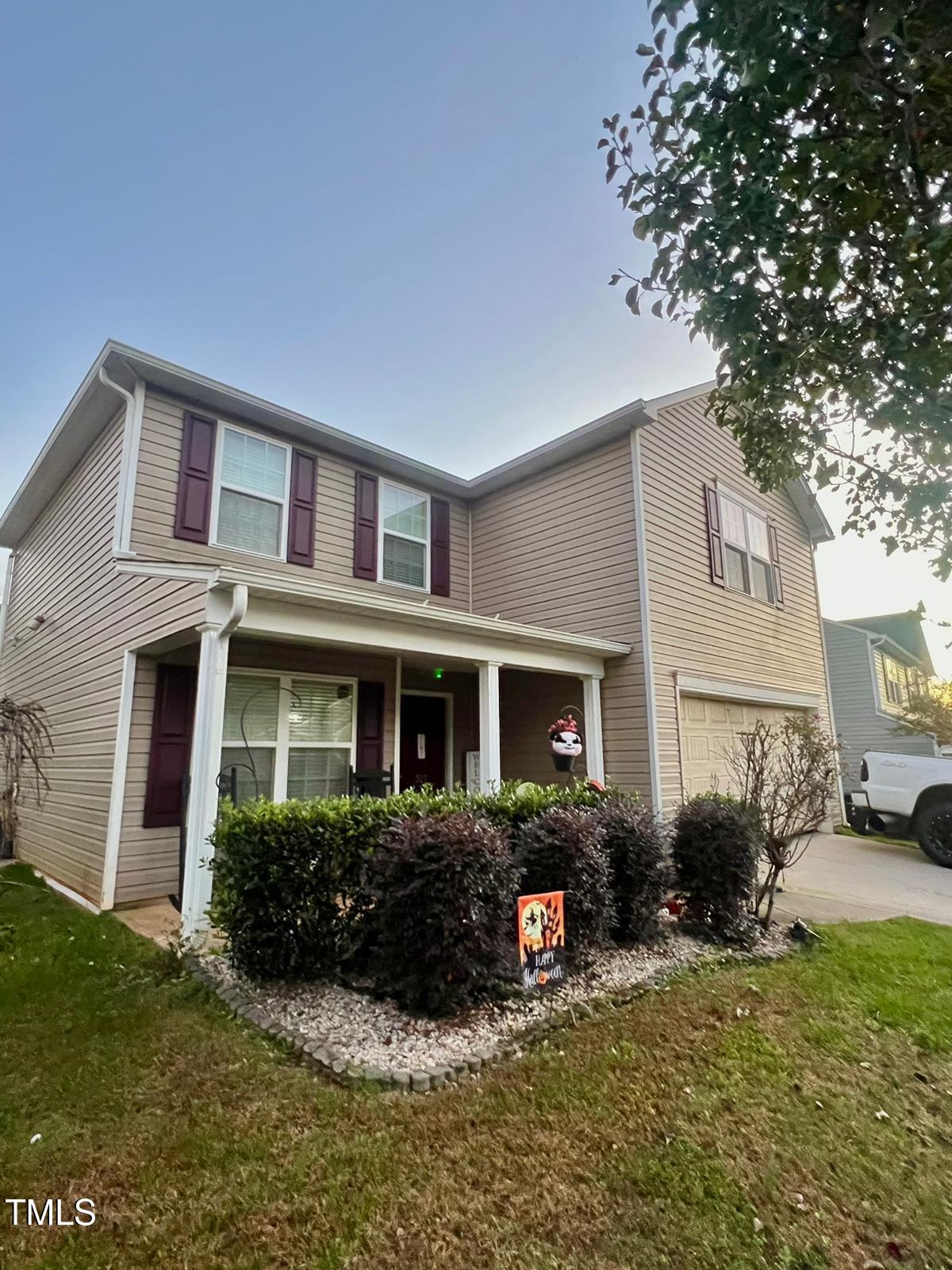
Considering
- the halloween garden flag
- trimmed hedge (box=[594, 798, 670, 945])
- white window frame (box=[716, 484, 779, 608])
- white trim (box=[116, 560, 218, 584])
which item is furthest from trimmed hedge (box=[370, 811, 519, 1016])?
white window frame (box=[716, 484, 779, 608])

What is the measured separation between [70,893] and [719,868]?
21.0 feet

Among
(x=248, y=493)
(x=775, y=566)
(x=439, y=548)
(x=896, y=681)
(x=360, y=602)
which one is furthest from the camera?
(x=896, y=681)

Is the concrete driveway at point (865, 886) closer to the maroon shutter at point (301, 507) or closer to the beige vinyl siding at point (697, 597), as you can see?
the beige vinyl siding at point (697, 597)

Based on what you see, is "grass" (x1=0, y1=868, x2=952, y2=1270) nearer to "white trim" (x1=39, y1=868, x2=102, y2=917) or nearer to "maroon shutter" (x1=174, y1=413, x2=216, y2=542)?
"white trim" (x1=39, y1=868, x2=102, y2=917)

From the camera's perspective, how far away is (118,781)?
19.2 ft

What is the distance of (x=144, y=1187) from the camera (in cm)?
208

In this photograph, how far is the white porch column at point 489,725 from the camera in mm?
6254

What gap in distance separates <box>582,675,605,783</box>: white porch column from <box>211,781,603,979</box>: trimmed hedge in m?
3.77

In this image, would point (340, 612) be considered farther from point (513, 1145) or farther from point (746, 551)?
point (746, 551)

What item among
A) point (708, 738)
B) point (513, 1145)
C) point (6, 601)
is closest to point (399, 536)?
point (708, 738)

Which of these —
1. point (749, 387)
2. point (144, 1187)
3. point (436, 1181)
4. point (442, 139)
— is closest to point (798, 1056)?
point (436, 1181)

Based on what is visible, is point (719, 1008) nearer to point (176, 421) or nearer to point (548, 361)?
point (176, 421)

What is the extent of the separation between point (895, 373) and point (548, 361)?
6843 millimetres

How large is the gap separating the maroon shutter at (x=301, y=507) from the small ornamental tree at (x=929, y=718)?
572 inches
